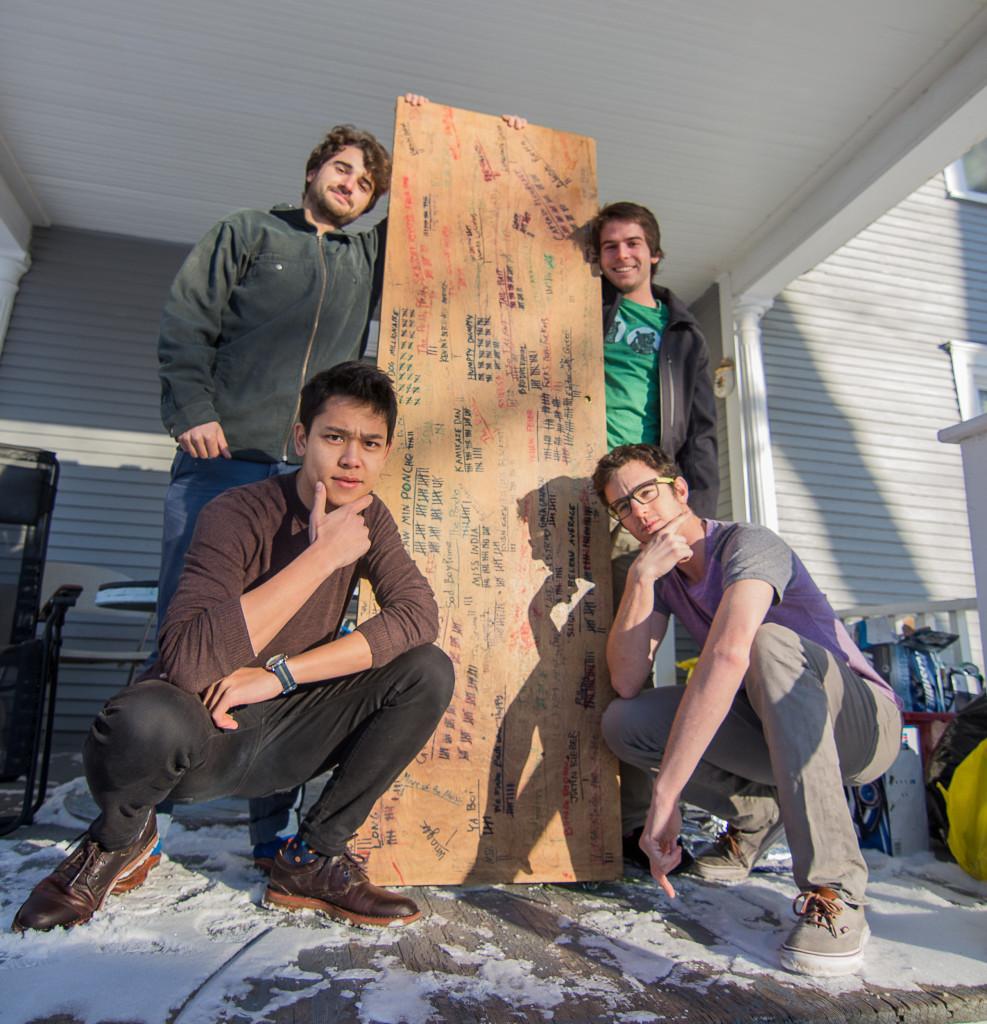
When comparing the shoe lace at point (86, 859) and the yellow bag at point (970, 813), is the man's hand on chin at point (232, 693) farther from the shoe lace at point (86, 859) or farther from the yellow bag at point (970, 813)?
the yellow bag at point (970, 813)

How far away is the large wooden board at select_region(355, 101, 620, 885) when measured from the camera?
62.8 inches

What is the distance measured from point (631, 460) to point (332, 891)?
1.07 meters

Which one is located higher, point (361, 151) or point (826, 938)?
point (361, 151)

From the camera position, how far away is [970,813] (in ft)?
5.82

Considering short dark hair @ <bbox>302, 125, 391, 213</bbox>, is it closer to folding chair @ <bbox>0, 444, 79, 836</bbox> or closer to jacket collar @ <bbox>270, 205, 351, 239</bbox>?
jacket collar @ <bbox>270, 205, 351, 239</bbox>

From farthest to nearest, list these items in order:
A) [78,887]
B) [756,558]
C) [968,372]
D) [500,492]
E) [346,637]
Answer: [968,372] < [500,492] < [756,558] < [346,637] < [78,887]

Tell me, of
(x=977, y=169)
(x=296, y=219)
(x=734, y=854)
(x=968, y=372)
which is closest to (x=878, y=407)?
(x=968, y=372)

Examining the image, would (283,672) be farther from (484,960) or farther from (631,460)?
(631,460)

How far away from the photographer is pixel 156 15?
10.4 feet

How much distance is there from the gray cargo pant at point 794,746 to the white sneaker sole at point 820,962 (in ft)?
0.32

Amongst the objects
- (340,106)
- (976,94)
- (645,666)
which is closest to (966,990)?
(645,666)

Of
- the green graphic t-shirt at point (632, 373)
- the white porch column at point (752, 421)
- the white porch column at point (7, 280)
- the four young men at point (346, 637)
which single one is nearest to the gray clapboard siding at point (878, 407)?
the white porch column at point (752, 421)

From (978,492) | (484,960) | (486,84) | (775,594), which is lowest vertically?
(484,960)

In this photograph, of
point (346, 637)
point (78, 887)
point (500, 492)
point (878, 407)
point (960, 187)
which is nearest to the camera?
point (78, 887)
